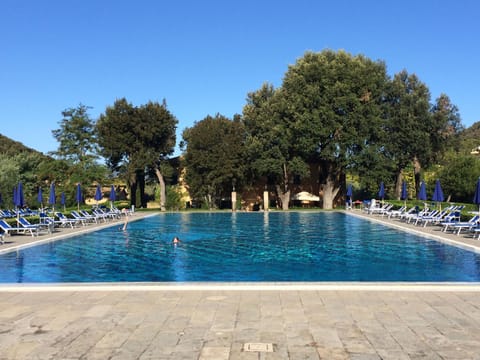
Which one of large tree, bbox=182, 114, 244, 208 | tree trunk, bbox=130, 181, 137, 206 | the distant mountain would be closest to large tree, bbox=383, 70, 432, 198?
large tree, bbox=182, 114, 244, 208

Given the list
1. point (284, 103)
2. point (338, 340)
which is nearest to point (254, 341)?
point (338, 340)

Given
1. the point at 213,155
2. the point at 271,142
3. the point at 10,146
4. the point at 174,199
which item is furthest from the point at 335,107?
the point at 10,146

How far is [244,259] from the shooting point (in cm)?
1216

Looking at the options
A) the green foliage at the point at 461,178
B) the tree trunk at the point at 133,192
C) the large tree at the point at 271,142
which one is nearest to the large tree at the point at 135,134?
the tree trunk at the point at 133,192

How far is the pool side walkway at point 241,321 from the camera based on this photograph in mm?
4508

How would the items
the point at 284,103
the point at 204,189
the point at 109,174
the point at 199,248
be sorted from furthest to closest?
the point at 109,174 < the point at 204,189 < the point at 284,103 < the point at 199,248

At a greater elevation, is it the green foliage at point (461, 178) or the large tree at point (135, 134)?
the large tree at point (135, 134)

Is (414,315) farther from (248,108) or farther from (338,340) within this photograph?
(248,108)

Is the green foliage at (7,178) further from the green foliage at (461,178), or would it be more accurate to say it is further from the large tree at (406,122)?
the green foliage at (461,178)

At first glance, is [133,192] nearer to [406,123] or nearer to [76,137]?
[76,137]

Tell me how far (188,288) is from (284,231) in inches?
499

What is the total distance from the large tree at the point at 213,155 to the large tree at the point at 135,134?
7.59 feet

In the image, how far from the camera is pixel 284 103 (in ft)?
110

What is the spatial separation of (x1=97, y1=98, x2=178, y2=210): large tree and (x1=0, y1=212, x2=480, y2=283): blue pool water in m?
17.8
